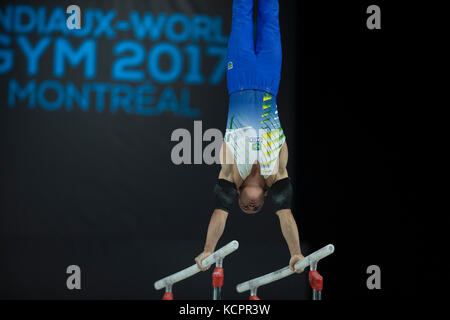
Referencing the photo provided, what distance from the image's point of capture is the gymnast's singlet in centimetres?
317

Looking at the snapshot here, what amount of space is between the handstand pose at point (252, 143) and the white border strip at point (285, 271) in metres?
0.10

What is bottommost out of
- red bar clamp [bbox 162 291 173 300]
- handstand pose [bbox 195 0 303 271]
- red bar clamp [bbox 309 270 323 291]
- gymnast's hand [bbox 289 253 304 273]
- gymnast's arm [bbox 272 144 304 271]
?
red bar clamp [bbox 162 291 173 300]

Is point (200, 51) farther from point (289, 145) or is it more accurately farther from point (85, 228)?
point (85, 228)

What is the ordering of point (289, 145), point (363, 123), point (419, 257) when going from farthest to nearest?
point (289, 145) → point (363, 123) → point (419, 257)

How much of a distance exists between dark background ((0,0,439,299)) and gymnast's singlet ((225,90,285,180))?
0.69 meters

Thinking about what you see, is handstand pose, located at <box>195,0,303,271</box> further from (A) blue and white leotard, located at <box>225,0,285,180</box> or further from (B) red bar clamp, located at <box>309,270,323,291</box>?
(B) red bar clamp, located at <box>309,270,323,291</box>

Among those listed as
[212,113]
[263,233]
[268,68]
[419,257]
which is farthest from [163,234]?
[419,257]

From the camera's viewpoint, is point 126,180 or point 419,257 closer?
point 419,257

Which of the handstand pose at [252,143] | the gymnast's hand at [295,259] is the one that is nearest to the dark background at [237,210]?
the gymnast's hand at [295,259]

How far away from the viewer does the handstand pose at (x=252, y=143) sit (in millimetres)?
3137

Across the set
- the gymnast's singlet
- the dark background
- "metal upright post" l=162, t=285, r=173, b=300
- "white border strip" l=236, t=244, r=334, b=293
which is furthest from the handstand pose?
the dark background

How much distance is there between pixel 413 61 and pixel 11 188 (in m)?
3.42

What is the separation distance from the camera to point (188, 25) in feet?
12.9

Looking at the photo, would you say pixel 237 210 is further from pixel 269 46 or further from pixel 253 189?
pixel 269 46
